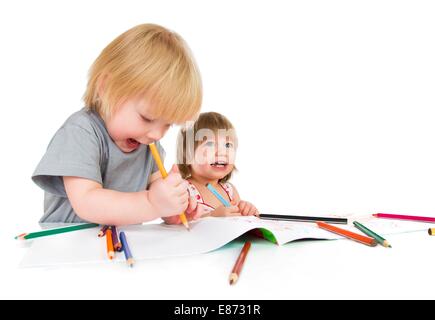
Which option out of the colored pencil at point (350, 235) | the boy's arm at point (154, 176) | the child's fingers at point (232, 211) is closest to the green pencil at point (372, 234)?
the colored pencil at point (350, 235)

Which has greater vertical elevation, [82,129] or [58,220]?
[82,129]

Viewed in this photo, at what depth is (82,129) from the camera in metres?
0.95

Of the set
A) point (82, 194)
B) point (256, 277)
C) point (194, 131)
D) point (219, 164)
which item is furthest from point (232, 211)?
point (256, 277)

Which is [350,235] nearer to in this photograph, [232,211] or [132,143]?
[232,211]

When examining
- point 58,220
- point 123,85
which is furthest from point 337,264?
point 58,220

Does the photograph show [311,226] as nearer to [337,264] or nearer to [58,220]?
[337,264]

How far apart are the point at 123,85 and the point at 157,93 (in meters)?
0.07

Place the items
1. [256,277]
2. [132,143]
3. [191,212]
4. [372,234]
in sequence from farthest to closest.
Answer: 1. [132,143]
2. [191,212]
3. [372,234]
4. [256,277]

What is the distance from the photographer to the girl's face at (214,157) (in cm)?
126

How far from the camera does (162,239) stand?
805 mm

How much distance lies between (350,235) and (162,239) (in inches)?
13.9

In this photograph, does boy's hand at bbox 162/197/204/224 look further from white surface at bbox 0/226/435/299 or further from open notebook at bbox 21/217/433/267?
white surface at bbox 0/226/435/299

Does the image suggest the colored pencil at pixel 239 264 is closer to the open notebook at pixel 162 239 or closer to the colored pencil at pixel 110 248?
the open notebook at pixel 162 239
